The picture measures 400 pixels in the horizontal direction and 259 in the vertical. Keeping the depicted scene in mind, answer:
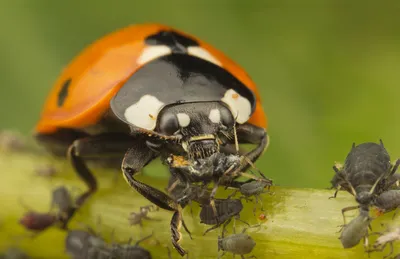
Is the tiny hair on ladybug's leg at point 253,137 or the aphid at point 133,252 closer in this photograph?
the aphid at point 133,252

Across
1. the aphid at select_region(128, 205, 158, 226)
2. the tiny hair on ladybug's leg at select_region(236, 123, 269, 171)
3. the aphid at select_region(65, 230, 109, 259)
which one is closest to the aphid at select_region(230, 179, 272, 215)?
the tiny hair on ladybug's leg at select_region(236, 123, 269, 171)

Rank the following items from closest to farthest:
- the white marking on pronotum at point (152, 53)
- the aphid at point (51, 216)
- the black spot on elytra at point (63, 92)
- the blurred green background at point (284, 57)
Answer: the white marking on pronotum at point (152, 53), the aphid at point (51, 216), the black spot on elytra at point (63, 92), the blurred green background at point (284, 57)

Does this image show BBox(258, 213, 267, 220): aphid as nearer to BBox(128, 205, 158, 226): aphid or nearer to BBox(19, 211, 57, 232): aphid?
BBox(128, 205, 158, 226): aphid

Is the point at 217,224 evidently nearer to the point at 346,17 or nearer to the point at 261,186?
the point at 261,186

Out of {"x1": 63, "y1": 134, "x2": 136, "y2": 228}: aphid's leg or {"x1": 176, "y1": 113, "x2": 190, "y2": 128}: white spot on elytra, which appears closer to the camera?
{"x1": 176, "y1": 113, "x2": 190, "y2": 128}: white spot on elytra

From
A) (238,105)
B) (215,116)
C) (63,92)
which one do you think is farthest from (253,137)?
(63,92)

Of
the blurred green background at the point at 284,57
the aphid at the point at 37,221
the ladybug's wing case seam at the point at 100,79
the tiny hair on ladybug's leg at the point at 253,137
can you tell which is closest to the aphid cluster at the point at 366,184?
the tiny hair on ladybug's leg at the point at 253,137

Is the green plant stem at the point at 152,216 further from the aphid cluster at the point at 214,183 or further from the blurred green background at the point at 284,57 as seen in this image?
the blurred green background at the point at 284,57
